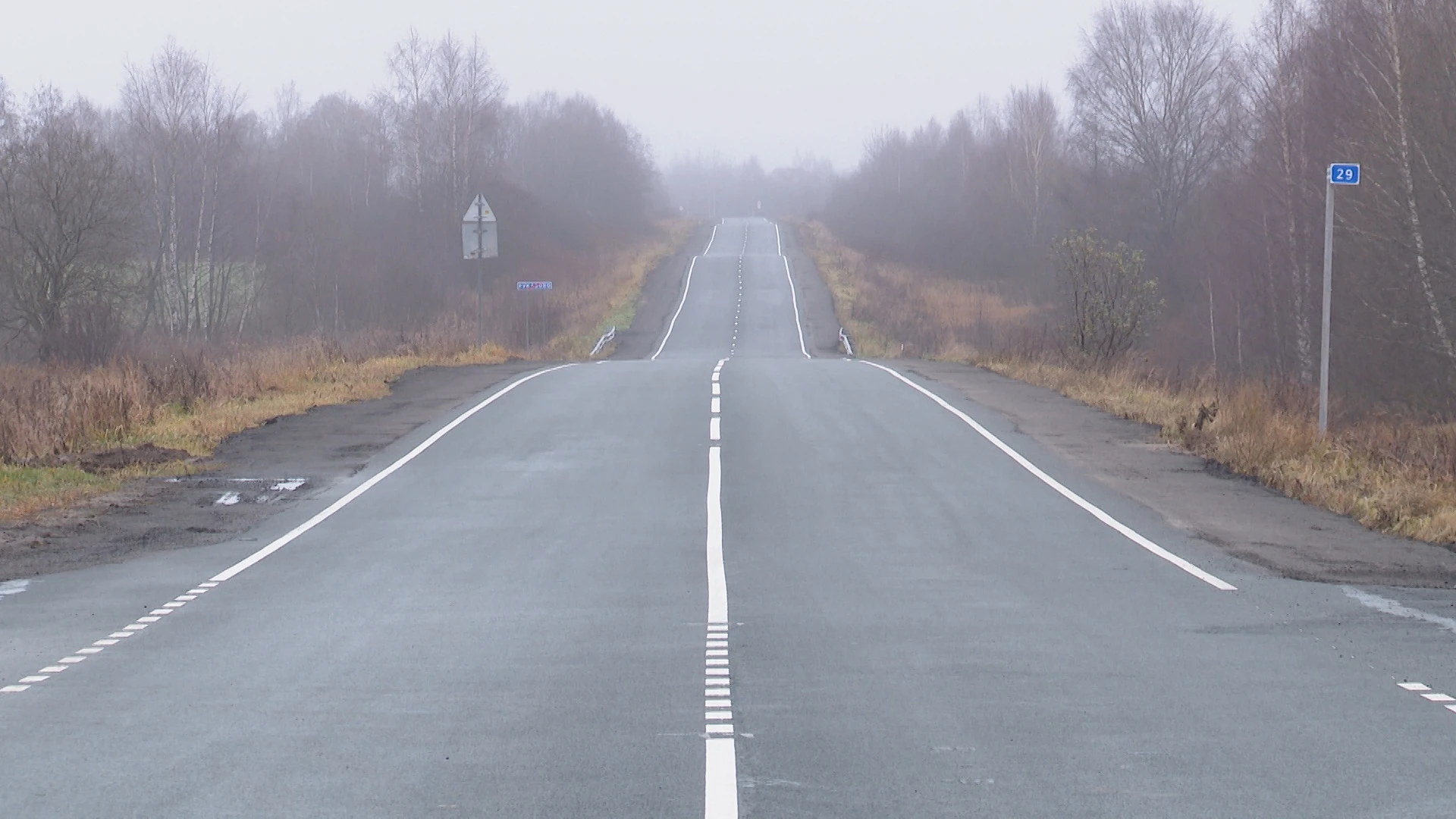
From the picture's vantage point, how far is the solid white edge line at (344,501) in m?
10.6

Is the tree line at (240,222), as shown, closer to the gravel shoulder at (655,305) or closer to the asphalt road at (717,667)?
the gravel shoulder at (655,305)

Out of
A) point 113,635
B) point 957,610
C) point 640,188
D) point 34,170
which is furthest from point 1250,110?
Answer: point 640,188

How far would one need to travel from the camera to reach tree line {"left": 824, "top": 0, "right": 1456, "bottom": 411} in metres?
26.9

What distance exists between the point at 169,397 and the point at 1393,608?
57.9 ft

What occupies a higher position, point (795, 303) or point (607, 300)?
point (607, 300)

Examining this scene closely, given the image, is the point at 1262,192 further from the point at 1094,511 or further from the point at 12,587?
the point at 12,587

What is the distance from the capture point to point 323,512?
13.2m

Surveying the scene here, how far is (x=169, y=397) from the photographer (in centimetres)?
2095

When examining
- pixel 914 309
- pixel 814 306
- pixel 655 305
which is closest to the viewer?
pixel 914 309

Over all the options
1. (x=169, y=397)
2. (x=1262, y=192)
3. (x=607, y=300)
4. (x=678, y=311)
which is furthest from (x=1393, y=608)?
(x=607, y=300)

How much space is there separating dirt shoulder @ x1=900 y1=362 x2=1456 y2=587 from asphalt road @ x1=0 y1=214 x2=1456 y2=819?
0.49m

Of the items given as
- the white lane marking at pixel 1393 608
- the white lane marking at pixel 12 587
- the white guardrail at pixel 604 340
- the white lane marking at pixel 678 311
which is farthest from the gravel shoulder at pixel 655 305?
the white lane marking at pixel 1393 608

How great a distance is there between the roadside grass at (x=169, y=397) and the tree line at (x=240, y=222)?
27.4 ft

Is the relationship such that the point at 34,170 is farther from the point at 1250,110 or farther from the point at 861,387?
the point at 1250,110
